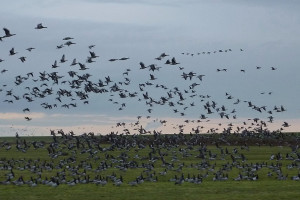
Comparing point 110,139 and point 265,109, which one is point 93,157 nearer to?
point 265,109

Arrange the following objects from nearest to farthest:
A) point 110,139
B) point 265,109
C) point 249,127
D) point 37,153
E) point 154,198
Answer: point 154,198 → point 265,109 → point 37,153 → point 249,127 → point 110,139

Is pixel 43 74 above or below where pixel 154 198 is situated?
above

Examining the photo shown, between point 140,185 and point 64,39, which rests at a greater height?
point 64,39

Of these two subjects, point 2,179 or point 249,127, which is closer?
point 2,179

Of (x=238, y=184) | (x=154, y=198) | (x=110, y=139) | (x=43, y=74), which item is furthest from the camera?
(x=110, y=139)

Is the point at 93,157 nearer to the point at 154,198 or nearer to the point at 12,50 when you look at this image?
the point at 12,50

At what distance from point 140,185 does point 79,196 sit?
290 inches

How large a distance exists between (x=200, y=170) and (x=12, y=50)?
834 inches

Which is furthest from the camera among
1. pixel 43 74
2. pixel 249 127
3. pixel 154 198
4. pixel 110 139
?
pixel 110 139

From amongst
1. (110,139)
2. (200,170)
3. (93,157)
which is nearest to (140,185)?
(200,170)

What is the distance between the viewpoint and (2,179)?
52688 mm

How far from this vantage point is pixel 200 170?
58656mm

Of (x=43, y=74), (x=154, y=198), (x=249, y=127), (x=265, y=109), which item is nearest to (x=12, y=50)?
(x=43, y=74)

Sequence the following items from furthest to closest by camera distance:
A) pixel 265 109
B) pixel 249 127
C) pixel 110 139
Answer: pixel 110 139
pixel 249 127
pixel 265 109
